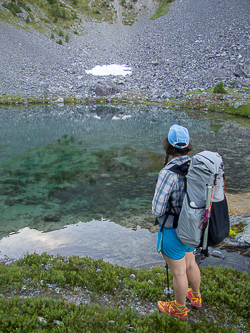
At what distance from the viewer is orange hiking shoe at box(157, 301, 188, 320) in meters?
4.19

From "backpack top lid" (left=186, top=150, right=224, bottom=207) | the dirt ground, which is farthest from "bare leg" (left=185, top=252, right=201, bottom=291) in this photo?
the dirt ground

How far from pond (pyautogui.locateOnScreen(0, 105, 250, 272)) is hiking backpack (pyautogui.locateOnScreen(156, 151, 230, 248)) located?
4.01 meters

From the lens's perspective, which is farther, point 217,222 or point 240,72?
point 240,72

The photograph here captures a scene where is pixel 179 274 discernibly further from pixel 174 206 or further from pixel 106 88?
pixel 106 88

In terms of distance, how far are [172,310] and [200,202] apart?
7.46ft

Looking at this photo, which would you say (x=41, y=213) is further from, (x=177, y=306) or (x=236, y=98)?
(x=236, y=98)

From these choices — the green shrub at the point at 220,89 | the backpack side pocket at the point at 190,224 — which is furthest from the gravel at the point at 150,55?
the backpack side pocket at the point at 190,224

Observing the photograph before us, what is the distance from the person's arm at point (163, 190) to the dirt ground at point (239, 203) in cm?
713

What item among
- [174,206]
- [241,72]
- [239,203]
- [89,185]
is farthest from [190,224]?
[241,72]

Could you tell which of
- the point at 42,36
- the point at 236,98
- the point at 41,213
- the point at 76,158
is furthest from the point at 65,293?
the point at 42,36

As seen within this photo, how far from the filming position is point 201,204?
3.41 meters

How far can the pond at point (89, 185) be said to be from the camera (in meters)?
8.20

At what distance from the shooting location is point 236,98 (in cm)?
4544

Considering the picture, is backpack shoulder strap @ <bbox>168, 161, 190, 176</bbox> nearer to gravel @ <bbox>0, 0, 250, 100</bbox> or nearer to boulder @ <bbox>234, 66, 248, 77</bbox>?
gravel @ <bbox>0, 0, 250, 100</bbox>
